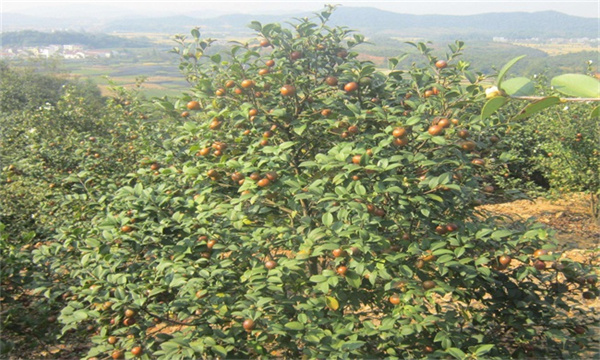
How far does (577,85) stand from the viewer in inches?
24.4

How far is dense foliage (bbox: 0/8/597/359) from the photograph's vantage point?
1818 mm

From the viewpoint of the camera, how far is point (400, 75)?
231cm

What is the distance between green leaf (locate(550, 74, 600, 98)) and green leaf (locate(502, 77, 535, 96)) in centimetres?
3

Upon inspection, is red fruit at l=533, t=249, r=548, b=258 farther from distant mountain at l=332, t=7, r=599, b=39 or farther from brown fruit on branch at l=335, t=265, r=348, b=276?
distant mountain at l=332, t=7, r=599, b=39

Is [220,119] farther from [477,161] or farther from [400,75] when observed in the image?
[477,161]

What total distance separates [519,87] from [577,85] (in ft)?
0.24

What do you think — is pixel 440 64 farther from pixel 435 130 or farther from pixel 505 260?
pixel 505 260

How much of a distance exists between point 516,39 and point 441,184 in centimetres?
5911

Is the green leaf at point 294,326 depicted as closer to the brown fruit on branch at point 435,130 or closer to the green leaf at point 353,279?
the green leaf at point 353,279

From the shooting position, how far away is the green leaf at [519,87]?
0.63 metres

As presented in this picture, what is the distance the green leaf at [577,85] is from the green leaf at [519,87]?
0.09ft

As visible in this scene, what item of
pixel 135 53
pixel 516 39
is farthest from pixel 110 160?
pixel 516 39

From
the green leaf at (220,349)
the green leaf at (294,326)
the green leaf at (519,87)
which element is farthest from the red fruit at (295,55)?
the green leaf at (519,87)

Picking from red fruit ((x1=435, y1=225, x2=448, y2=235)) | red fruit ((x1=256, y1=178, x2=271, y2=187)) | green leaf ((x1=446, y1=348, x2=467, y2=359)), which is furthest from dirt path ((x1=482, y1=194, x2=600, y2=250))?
red fruit ((x1=256, y1=178, x2=271, y2=187))
